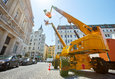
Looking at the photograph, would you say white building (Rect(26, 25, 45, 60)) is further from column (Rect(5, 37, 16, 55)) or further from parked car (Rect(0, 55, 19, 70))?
parked car (Rect(0, 55, 19, 70))

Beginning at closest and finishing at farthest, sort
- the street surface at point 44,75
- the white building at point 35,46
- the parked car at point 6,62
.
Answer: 1. the street surface at point 44,75
2. the parked car at point 6,62
3. the white building at point 35,46

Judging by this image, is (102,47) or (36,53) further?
(36,53)

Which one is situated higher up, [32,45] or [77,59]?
[32,45]

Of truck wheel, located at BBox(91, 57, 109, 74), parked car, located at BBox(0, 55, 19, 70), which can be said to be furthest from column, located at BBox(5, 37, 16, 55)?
truck wheel, located at BBox(91, 57, 109, 74)

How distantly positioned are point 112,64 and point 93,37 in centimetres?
452

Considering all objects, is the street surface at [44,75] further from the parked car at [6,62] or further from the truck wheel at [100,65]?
the parked car at [6,62]

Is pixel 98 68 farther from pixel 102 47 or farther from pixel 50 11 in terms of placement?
pixel 50 11

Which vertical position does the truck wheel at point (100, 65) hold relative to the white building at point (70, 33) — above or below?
below

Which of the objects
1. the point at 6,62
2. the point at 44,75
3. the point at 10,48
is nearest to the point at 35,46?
the point at 10,48

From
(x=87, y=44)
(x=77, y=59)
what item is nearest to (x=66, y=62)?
(x=77, y=59)

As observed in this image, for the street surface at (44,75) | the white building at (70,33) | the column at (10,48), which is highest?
the white building at (70,33)

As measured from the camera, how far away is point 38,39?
150 ft

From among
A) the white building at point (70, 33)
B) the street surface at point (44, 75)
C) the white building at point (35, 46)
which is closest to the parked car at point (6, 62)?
the street surface at point (44, 75)

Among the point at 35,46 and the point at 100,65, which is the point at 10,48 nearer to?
the point at 100,65
